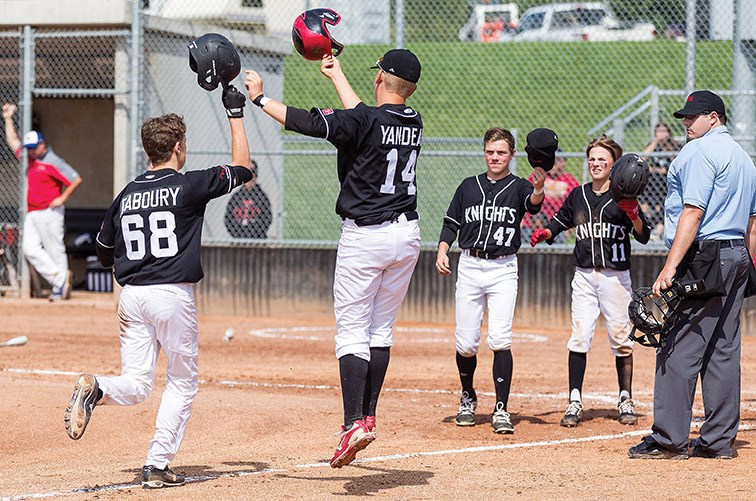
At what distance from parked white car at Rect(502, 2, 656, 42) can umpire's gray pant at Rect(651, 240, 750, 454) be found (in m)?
17.8

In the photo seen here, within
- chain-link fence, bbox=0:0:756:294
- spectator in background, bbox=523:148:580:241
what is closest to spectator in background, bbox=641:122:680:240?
chain-link fence, bbox=0:0:756:294

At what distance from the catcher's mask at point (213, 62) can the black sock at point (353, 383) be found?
1.58 meters

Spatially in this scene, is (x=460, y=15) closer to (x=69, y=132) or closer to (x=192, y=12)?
(x=192, y=12)

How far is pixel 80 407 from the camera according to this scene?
5.71 meters

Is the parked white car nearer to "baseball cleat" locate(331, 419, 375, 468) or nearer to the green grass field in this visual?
the green grass field

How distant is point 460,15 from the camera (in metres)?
27.1

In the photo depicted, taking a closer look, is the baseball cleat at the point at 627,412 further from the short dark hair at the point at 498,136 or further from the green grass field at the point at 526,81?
the green grass field at the point at 526,81

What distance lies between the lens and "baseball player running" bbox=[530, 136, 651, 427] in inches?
331

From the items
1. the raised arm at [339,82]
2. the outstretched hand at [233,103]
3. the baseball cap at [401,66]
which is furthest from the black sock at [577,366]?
the outstretched hand at [233,103]

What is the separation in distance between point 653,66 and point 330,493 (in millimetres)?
20751

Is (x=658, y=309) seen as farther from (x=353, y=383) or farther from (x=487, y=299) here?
(x=353, y=383)

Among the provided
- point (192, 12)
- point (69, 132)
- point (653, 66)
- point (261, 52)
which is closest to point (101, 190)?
point (69, 132)

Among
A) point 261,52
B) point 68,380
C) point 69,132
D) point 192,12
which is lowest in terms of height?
point 68,380

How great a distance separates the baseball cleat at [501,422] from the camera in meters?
7.82
